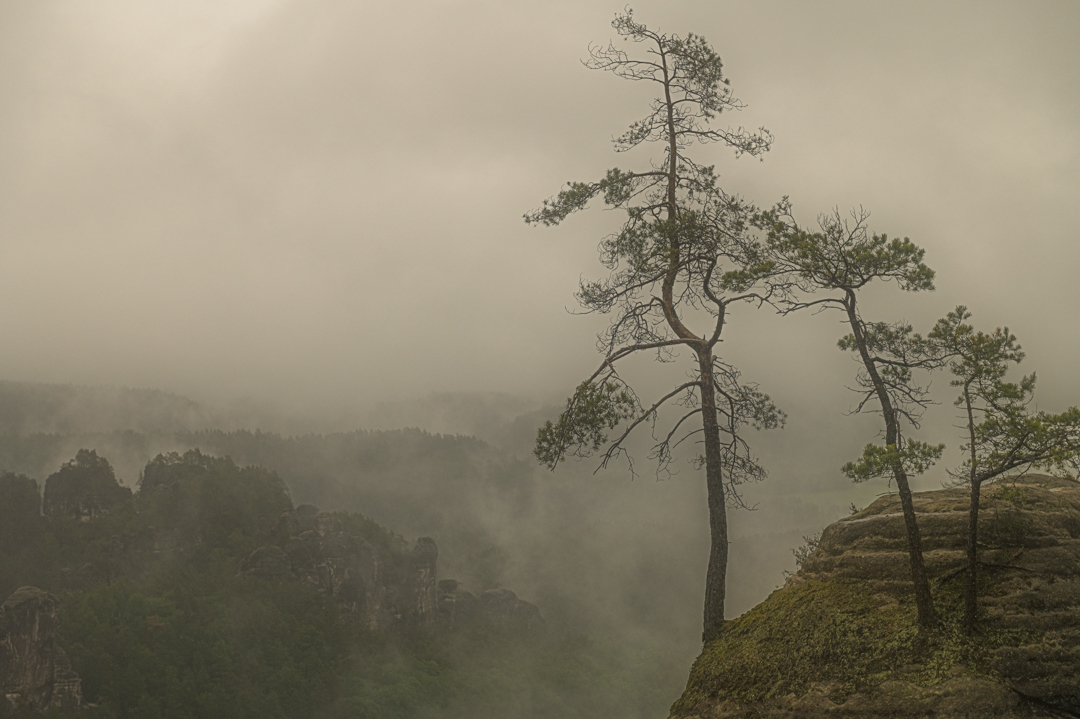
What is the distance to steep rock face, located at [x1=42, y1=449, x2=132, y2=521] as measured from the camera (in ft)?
529

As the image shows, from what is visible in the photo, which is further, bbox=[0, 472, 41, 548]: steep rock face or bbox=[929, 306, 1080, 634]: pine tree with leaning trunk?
bbox=[0, 472, 41, 548]: steep rock face

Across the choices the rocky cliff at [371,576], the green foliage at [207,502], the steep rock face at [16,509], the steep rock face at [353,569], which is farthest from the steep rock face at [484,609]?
the steep rock face at [16,509]

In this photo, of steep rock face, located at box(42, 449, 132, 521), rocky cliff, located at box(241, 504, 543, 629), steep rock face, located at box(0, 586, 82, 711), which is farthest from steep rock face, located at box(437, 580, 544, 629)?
steep rock face, located at box(0, 586, 82, 711)

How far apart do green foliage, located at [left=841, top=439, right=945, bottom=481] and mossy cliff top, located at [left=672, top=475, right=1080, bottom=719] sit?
3.41 feet

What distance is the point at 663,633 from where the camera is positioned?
198 meters

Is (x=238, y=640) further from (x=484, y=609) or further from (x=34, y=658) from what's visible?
(x=484, y=609)

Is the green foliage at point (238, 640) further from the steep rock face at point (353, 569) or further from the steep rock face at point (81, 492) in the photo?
the steep rock face at point (353, 569)

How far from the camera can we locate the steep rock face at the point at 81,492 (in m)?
161

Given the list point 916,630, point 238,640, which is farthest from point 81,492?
point 916,630

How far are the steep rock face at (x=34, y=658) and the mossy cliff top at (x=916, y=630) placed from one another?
119329mm

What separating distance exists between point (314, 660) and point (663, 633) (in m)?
99.0

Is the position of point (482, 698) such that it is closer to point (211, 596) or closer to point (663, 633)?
point (211, 596)

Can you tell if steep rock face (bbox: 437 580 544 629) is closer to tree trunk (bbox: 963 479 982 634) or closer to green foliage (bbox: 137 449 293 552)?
green foliage (bbox: 137 449 293 552)

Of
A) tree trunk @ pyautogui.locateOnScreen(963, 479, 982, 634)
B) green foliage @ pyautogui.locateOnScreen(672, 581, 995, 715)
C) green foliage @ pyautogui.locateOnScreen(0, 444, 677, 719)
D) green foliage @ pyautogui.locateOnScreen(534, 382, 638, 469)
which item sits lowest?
green foliage @ pyautogui.locateOnScreen(0, 444, 677, 719)
